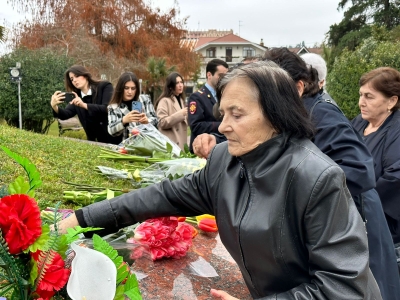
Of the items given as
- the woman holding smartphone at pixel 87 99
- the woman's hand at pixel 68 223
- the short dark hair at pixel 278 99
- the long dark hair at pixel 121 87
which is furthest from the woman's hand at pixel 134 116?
the short dark hair at pixel 278 99

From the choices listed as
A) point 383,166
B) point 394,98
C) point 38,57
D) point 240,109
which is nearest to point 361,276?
point 240,109

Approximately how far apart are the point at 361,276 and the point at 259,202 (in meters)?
0.34

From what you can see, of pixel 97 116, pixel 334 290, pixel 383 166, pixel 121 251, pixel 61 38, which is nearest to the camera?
pixel 334 290

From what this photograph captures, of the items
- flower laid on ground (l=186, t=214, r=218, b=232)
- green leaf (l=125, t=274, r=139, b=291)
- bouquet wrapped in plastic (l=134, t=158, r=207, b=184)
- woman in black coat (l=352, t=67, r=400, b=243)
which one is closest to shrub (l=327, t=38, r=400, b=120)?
woman in black coat (l=352, t=67, r=400, b=243)

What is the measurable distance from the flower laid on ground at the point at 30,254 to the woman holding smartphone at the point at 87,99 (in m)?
4.39

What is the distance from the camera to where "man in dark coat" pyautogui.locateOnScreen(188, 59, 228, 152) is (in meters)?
4.94

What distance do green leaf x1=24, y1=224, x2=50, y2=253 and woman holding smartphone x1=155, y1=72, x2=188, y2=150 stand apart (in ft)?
14.6

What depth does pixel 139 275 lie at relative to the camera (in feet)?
6.46

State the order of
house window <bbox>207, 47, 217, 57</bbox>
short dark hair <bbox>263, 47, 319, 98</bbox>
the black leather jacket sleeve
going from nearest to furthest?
the black leather jacket sleeve, short dark hair <bbox>263, 47, 319, 98</bbox>, house window <bbox>207, 47, 217, 57</bbox>

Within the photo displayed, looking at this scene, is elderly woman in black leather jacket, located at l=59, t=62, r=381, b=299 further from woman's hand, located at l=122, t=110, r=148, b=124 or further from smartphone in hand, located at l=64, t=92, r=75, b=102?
smartphone in hand, located at l=64, t=92, r=75, b=102

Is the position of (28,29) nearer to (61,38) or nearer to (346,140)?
(61,38)

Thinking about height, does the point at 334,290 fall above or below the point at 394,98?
below

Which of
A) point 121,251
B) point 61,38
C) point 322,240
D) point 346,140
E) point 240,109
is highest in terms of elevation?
point 61,38

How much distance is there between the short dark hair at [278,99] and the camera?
1.41 m
